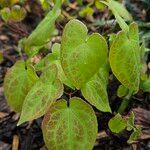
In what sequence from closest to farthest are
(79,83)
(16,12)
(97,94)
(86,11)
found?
(79,83) → (97,94) → (16,12) → (86,11)

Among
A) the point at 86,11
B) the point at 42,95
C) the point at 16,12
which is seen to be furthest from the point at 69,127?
the point at 86,11

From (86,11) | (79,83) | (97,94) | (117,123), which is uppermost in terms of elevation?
(79,83)

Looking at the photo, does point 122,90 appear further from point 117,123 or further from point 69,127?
point 69,127

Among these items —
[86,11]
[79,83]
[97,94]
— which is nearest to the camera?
[79,83]

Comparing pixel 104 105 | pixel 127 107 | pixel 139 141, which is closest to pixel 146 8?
pixel 127 107

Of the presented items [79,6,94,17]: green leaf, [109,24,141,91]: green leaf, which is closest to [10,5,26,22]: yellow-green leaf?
[79,6,94,17]: green leaf

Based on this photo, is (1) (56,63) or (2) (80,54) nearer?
(2) (80,54)

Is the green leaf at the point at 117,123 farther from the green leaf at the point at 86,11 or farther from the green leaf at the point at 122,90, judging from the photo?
the green leaf at the point at 86,11

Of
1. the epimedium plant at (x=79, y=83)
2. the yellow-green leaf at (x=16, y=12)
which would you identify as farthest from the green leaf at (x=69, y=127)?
the yellow-green leaf at (x=16, y=12)
